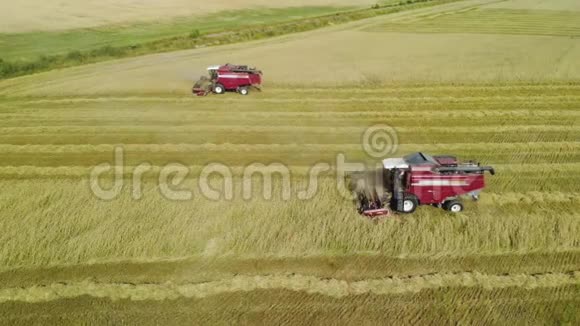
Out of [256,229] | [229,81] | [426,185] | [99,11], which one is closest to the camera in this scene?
[256,229]

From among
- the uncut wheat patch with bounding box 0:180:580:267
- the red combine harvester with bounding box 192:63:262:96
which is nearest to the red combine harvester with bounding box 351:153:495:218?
the uncut wheat patch with bounding box 0:180:580:267

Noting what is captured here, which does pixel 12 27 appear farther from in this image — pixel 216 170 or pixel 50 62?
pixel 216 170

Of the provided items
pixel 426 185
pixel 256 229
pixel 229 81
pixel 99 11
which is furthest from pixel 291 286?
pixel 99 11

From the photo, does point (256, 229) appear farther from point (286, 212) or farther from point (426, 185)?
point (426, 185)

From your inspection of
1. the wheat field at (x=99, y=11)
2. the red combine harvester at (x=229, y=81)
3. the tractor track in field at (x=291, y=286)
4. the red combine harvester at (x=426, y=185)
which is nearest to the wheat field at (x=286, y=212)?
the tractor track in field at (x=291, y=286)

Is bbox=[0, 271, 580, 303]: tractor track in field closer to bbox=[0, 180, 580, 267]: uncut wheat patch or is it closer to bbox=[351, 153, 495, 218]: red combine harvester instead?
bbox=[0, 180, 580, 267]: uncut wheat patch

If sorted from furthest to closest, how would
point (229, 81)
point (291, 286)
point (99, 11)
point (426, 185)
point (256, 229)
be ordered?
point (99, 11)
point (229, 81)
point (426, 185)
point (256, 229)
point (291, 286)

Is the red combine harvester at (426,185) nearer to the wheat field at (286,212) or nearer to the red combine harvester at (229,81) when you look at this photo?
the wheat field at (286,212)
